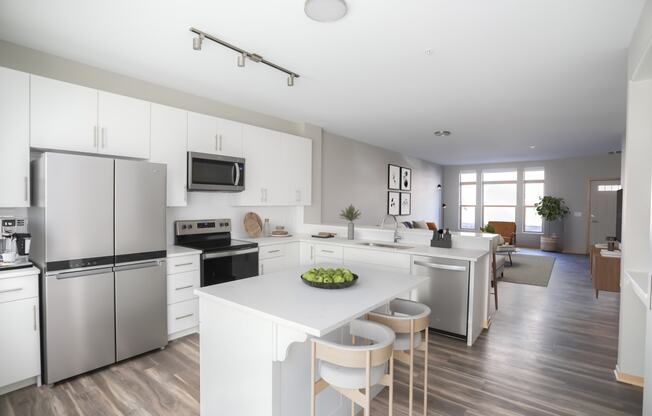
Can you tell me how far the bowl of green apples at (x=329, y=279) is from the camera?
6.60ft

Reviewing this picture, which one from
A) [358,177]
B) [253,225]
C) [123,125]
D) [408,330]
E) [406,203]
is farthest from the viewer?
[406,203]

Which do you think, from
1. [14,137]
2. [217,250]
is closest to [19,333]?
[14,137]

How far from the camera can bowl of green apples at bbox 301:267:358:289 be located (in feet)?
6.60

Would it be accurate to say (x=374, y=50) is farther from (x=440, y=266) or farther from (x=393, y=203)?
(x=393, y=203)

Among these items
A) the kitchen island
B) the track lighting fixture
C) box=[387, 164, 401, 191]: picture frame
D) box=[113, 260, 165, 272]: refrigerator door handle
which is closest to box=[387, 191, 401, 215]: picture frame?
box=[387, 164, 401, 191]: picture frame

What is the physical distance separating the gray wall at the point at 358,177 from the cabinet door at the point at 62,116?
11.4 ft

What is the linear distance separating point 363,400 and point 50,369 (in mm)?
2444

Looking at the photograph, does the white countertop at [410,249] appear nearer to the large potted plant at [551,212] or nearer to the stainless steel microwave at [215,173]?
the stainless steel microwave at [215,173]

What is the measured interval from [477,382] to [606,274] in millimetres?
3727

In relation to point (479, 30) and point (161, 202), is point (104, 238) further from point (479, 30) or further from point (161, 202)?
point (479, 30)

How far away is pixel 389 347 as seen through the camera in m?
1.62

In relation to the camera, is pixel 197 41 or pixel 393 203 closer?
pixel 197 41

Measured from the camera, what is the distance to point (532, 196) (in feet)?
32.1

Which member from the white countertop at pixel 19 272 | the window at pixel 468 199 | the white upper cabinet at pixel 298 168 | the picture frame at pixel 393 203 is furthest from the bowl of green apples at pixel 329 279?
the window at pixel 468 199
